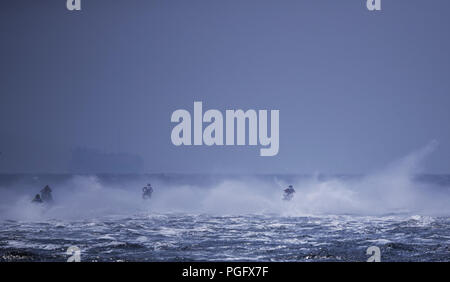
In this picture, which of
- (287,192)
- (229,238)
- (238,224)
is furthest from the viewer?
(287,192)

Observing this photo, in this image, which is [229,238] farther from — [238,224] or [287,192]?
[287,192]

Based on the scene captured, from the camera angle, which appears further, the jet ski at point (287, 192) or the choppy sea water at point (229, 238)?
the jet ski at point (287, 192)

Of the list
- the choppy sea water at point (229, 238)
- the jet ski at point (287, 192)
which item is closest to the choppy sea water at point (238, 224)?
the choppy sea water at point (229, 238)

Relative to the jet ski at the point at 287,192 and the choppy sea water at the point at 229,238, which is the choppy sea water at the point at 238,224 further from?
the jet ski at the point at 287,192

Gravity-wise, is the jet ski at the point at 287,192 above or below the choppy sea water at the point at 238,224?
above

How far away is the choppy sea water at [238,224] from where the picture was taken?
7.98 metres

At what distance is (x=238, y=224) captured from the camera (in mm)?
9344

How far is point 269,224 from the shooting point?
30.2ft

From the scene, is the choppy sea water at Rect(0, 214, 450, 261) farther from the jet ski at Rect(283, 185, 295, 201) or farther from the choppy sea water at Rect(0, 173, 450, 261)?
the jet ski at Rect(283, 185, 295, 201)

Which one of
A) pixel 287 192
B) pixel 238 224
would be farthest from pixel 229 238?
pixel 287 192

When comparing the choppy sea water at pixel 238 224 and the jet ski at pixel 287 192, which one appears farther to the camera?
the jet ski at pixel 287 192
